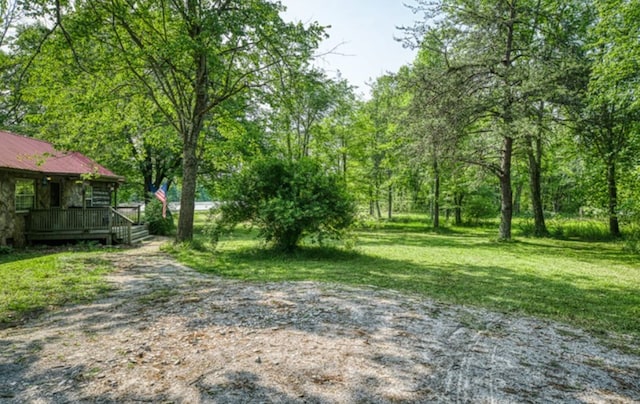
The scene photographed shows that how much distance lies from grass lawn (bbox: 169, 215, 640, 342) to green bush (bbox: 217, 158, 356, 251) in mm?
761

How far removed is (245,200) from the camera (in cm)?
1073

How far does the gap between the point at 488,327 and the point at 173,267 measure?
284 inches

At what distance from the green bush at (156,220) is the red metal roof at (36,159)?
2.42 metres

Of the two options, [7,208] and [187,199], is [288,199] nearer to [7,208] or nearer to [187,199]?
[187,199]

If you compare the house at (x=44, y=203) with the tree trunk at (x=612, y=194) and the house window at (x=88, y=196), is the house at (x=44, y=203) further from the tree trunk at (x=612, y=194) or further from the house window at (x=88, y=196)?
the tree trunk at (x=612, y=194)

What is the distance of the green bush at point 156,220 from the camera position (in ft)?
63.2

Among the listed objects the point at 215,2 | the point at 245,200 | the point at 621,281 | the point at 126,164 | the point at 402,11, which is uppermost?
the point at 402,11

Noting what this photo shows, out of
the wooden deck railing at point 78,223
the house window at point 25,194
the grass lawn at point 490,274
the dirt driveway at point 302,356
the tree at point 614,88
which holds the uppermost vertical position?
the tree at point 614,88

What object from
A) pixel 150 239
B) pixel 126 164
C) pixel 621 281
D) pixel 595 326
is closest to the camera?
pixel 595 326

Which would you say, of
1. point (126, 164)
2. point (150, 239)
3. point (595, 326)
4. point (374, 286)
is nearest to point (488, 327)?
point (595, 326)

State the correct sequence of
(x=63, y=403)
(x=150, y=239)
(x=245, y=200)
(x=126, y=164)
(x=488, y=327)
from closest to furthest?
(x=63, y=403) < (x=488, y=327) < (x=245, y=200) < (x=150, y=239) < (x=126, y=164)

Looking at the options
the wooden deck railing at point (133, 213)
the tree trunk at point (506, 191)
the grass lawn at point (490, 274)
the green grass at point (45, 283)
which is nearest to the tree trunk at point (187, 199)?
the grass lawn at point (490, 274)

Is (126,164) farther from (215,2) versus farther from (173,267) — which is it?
(173,267)

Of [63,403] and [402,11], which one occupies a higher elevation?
[402,11]
